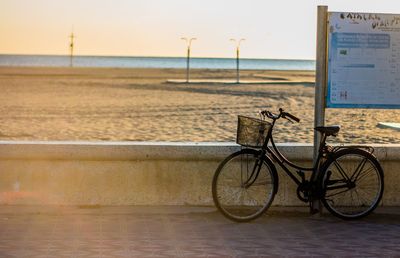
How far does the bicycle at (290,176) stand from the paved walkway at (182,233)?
7.1 inches

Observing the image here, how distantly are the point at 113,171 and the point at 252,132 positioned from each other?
1606mm

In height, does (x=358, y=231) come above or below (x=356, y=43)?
below

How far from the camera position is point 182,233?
24.1 ft

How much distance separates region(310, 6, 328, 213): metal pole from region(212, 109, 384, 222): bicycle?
0.23 meters

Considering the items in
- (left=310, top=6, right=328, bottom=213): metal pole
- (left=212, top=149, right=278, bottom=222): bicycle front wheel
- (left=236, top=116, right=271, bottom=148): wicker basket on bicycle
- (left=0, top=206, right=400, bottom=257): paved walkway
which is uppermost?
(left=310, top=6, right=328, bottom=213): metal pole

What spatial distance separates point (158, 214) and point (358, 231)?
204cm

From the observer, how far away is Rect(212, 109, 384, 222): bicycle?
7855 mm

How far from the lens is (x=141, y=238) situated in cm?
713

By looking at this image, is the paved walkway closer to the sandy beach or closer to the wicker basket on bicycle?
the wicker basket on bicycle

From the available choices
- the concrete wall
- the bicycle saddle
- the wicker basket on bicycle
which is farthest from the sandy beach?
the wicker basket on bicycle

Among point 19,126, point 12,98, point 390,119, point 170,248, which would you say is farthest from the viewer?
point 12,98

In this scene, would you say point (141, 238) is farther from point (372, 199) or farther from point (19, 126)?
point (19, 126)

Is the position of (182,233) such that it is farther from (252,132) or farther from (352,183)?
(352,183)

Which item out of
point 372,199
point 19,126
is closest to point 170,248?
point 372,199
